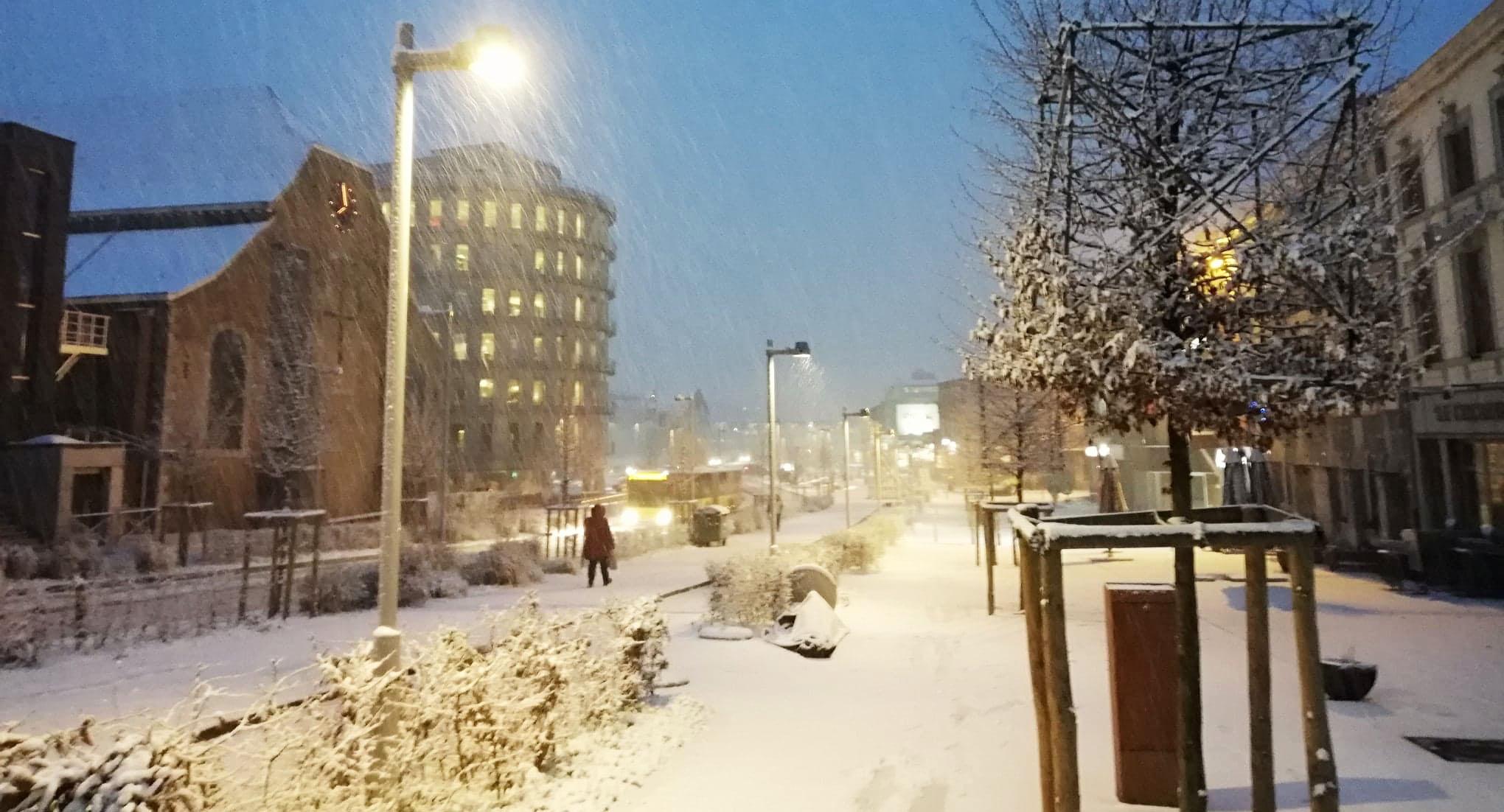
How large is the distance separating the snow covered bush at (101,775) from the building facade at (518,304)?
2206 inches

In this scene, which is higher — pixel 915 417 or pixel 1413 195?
pixel 915 417

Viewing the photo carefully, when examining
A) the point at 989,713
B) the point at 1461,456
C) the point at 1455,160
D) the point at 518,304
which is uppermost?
the point at 518,304

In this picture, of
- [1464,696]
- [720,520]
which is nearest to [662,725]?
[1464,696]

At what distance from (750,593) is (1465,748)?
816 cm

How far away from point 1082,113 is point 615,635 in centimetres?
661

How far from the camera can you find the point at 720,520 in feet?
93.8

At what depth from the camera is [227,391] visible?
34.0 m

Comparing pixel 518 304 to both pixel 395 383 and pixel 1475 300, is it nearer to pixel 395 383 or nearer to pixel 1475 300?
pixel 1475 300

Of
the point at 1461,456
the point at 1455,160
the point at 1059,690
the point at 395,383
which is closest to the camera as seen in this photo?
the point at 1059,690

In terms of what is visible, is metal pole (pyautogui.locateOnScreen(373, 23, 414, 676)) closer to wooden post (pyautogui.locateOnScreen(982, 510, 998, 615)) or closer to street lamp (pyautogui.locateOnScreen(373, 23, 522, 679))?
street lamp (pyautogui.locateOnScreen(373, 23, 522, 679))

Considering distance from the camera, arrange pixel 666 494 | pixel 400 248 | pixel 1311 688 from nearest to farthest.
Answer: pixel 1311 688, pixel 400 248, pixel 666 494

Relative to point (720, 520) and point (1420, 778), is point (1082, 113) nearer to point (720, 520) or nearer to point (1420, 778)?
point (1420, 778)

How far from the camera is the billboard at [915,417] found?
136 m

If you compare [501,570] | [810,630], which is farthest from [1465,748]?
[501,570]
